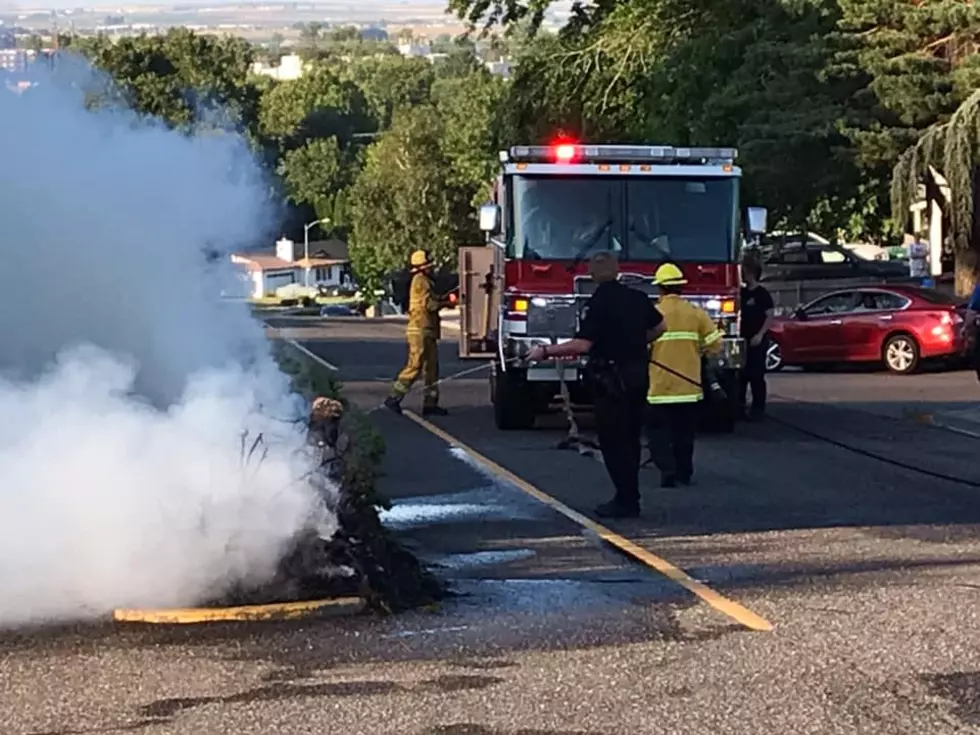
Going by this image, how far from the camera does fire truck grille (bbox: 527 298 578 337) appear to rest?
19297mm

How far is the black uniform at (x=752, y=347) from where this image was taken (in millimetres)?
21047

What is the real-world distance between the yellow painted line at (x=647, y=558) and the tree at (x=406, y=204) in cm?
7058

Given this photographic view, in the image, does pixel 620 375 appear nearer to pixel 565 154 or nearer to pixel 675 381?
pixel 675 381

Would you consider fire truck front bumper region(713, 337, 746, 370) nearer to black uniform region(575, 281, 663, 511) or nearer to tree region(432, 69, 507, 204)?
black uniform region(575, 281, 663, 511)

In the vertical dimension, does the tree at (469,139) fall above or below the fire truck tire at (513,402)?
above

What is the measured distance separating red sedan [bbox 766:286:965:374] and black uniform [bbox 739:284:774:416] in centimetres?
912

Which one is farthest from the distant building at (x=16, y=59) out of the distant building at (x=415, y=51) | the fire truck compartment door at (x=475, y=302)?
the distant building at (x=415, y=51)

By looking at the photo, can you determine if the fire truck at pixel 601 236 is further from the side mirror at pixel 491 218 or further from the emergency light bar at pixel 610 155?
the side mirror at pixel 491 218

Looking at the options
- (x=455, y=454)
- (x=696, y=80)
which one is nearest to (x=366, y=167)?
(x=696, y=80)

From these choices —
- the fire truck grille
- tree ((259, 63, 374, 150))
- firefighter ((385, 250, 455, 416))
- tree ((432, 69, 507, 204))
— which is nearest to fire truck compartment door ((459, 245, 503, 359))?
firefighter ((385, 250, 455, 416))

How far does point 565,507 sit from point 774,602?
4.12m

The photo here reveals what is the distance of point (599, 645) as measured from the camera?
8680 mm

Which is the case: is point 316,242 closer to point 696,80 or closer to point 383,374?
point 696,80

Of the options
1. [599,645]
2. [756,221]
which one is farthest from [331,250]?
[599,645]
